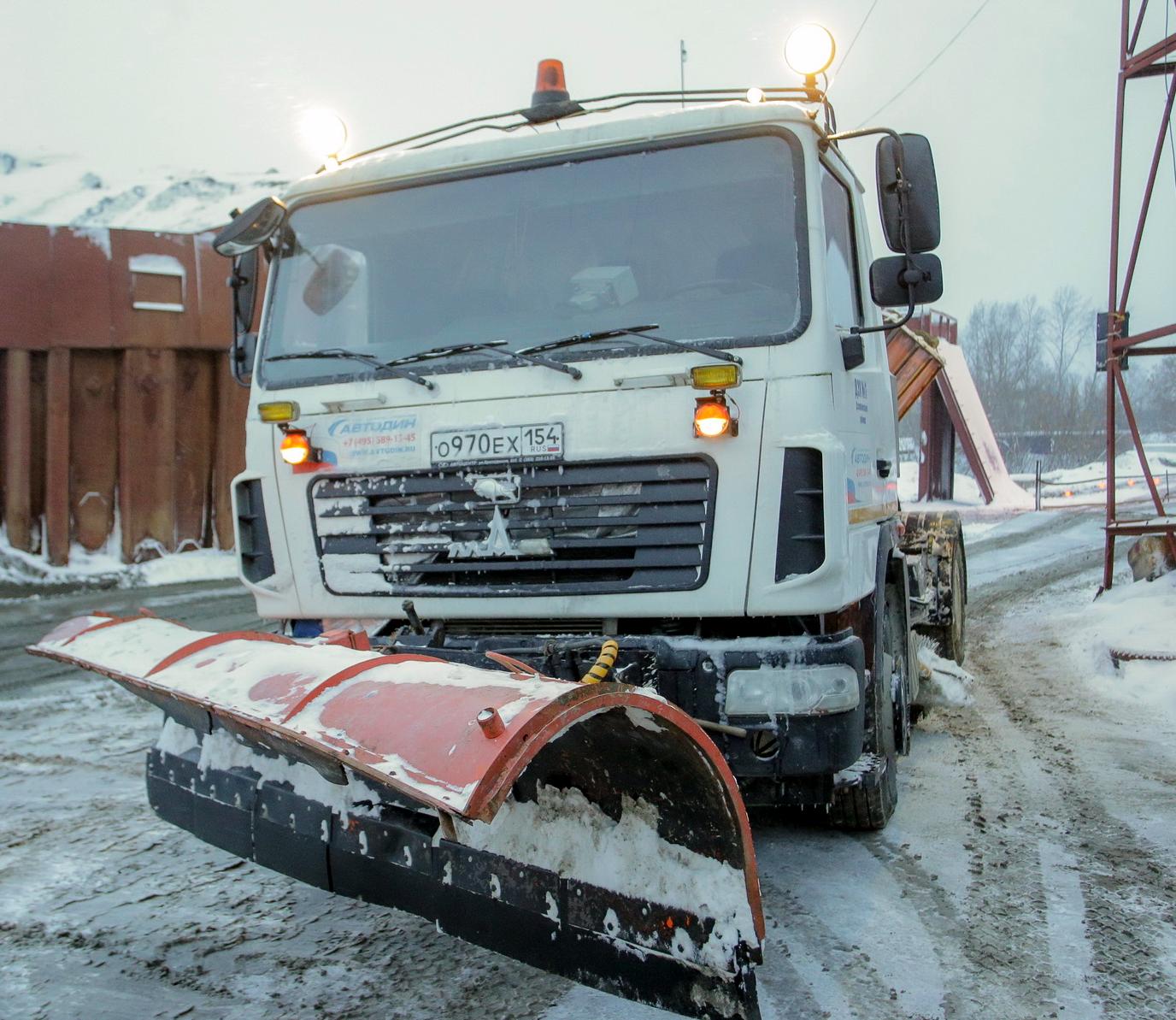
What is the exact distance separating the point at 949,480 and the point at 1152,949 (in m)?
22.8

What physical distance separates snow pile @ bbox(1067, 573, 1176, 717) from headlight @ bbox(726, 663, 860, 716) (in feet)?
12.0

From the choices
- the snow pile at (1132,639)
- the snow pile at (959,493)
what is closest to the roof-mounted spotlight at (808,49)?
the snow pile at (1132,639)

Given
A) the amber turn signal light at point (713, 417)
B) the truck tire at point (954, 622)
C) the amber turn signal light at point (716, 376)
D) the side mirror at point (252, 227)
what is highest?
the side mirror at point (252, 227)

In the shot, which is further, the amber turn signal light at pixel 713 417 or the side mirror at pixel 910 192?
the side mirror at pixel 910 192

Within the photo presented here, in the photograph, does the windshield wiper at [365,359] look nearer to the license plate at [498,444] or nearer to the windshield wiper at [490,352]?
the windshield wiper at [490,352]

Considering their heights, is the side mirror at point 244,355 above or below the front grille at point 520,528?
above

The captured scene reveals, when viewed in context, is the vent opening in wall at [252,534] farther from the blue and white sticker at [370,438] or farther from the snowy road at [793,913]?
the snowy road at [793,913]

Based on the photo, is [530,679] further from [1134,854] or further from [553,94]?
[553,94]

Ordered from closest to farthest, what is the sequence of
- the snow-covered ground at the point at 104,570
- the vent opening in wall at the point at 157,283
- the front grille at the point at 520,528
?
the front grille at the point at 520,528
the snow-covered ground at the point at 104,570
the vent opening in wall at the point at 157,283

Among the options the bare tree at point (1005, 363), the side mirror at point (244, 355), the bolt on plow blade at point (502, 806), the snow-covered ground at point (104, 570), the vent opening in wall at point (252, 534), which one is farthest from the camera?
the bare tree at point (1005, 363)

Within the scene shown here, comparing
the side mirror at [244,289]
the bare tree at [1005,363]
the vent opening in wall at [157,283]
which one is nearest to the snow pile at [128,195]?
the vent opening in wall at [157,283]

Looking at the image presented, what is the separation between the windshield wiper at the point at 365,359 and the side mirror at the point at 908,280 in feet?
5.11

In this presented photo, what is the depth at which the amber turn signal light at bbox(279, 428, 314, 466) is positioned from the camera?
3.84 meters

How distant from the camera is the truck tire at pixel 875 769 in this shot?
3.64 m
